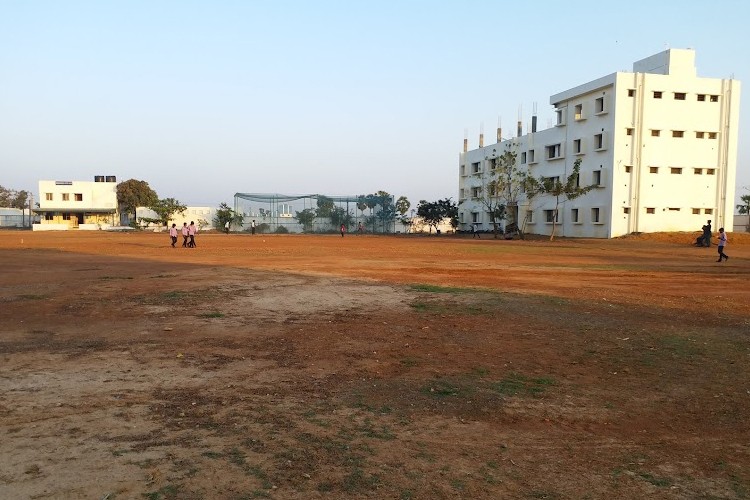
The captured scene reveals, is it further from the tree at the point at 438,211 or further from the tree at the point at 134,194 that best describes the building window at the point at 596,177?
the tree at the point at 134,194

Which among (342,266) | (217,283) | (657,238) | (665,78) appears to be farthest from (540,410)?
(665,78)

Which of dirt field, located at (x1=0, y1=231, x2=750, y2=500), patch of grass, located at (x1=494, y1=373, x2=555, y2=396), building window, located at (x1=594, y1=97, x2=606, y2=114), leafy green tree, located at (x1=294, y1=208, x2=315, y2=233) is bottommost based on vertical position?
patch of grass, located at (x1=494, y1=373, x2=555, y2=396)

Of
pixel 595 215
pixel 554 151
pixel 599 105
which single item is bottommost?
pixel 595 215

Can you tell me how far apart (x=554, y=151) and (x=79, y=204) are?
62481 millimetres

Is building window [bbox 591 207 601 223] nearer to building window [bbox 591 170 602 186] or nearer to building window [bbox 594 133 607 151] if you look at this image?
building window [bbox 591 170 602 186]

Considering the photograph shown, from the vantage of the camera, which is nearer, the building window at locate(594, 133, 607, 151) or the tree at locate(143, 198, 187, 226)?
the building window at locate(594, 133, 607, 151)

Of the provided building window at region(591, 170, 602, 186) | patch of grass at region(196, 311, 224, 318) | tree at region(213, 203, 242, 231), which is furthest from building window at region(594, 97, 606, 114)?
patch of grass at region(196, 311, 224, 318)

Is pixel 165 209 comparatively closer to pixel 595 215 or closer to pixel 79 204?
pixel 79 204

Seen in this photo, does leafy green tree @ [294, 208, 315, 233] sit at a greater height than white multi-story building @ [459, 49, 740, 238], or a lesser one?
lesser

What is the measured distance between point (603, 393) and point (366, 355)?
3.04 meters

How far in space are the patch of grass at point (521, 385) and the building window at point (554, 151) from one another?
5427 centimetres

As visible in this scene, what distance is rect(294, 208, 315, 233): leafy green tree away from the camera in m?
75.9

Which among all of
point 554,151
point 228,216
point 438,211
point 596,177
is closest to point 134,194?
point 228,216

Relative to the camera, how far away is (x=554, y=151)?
198 ft
